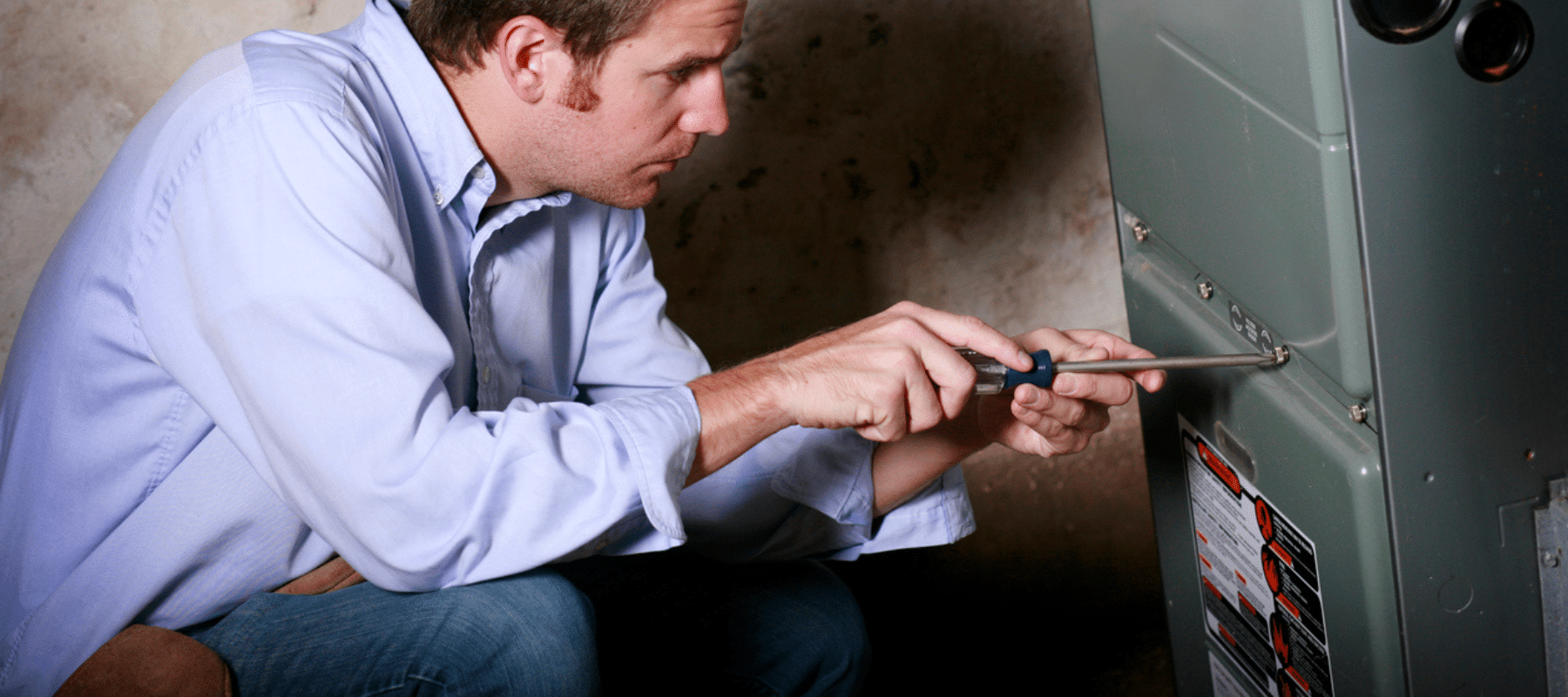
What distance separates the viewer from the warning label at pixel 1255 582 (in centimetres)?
109

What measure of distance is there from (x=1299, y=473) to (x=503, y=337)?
75 cm

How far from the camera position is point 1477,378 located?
0.89m

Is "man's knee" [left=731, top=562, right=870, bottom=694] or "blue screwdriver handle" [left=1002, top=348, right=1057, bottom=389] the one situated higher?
"blue screwdriver handle" [left=1002, top=348, right=1057, bottom=389]

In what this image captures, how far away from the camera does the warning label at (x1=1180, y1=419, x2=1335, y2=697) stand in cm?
109

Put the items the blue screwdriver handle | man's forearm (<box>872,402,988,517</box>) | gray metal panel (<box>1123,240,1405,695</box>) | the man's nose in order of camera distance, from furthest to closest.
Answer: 1. man's forearm (<box>872,402,988,517</box>)
2. the man's nose
3. the blue screwdriver handle
4. gray metal panel (<box>1123,240,1405,695</box>)

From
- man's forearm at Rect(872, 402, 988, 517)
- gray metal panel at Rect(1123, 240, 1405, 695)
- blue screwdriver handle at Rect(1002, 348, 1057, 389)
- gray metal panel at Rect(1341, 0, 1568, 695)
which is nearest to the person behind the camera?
gray metal panel at Rect(1341, 0, 1568, 695)

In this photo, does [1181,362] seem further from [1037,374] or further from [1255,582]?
[1255,582]

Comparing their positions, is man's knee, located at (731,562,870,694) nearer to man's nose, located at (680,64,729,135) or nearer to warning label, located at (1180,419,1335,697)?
warning label, located at (1180,419,1335,697)

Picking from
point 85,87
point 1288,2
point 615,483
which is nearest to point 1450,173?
point 1288,2

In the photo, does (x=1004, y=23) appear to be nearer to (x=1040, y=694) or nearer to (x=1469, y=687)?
(x=1040, y=694)

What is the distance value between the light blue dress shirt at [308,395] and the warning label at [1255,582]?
0.26 metres

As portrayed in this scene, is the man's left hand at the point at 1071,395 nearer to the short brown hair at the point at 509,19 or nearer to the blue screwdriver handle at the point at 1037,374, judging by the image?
the blue screwdriver handle at the point at 1037,374

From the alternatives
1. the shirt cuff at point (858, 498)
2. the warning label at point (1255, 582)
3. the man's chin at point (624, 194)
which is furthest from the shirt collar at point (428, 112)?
the warning label at point (1255, 582)

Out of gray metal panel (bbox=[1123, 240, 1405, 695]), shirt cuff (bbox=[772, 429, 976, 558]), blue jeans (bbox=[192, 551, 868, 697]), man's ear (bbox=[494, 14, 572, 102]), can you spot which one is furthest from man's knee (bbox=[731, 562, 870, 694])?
man's ear (bbox=[494, 14, 572, 102])
